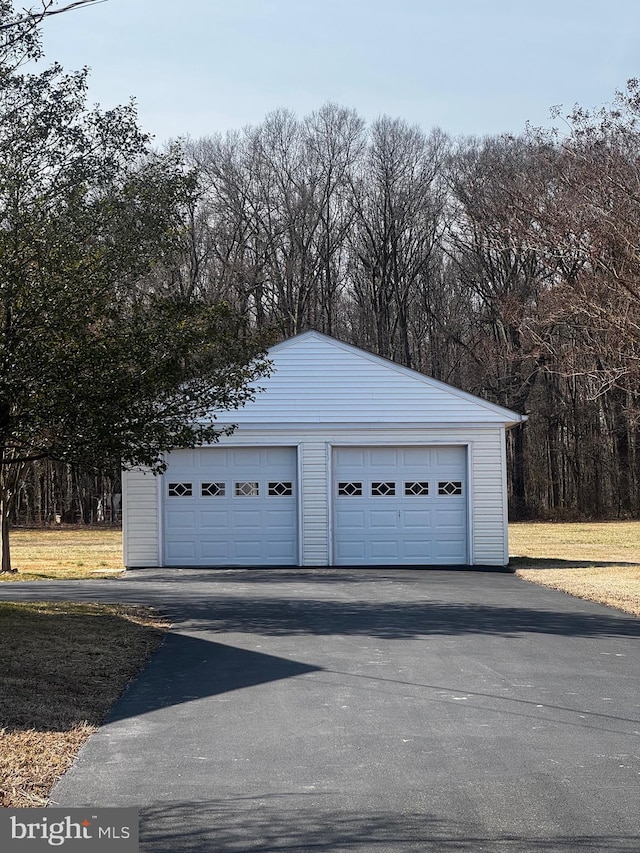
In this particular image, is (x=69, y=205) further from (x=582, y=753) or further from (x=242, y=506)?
(x=242, y=506)

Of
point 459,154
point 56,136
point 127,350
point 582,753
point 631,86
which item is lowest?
point 582,753

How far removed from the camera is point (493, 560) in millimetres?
21406

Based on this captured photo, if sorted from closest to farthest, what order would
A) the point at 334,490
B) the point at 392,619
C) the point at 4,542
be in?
the point at 392,619 < the point at 334,490 < the point at 4,542

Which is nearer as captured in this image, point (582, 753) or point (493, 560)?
point (582, 753)

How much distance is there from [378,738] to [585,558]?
59.5 feet

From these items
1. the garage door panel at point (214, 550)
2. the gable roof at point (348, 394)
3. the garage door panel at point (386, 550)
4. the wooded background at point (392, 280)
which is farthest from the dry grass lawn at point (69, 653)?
the wooded background at point (392, 280)

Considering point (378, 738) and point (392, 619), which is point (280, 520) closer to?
point (392, 619)

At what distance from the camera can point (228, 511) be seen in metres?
21.3

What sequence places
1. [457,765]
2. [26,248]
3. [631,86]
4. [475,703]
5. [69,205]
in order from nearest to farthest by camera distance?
[457,765] < [475,703] < [26,248] < [69,205] < [631,86]

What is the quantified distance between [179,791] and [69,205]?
842 cm

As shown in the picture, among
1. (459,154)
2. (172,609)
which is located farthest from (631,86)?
(459,154)

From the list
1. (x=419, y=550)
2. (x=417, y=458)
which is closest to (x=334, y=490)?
(x=417, y=458)

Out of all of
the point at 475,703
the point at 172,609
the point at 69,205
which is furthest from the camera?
the point at 172,609

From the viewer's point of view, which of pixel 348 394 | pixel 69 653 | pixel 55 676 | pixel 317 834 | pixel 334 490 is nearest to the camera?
pixel 317 834
